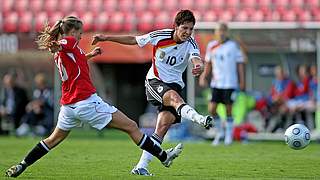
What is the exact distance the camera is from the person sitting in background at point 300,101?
879 inches

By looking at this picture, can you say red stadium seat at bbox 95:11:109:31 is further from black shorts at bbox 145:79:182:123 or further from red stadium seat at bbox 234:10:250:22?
black shorts at bbox 145:79:182:123

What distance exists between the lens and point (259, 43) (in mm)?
22719

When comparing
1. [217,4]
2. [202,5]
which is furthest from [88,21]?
[217,4]

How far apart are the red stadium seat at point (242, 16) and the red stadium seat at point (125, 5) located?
363 cm

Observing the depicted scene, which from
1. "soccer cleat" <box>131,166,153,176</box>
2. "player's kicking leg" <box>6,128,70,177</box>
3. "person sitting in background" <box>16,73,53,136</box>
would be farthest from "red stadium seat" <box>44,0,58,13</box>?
"player's kicking leg" <box>6,128,70,177</box>

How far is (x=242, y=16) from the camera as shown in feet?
88.9

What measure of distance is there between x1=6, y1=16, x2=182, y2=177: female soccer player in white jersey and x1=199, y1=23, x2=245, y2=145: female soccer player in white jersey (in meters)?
8.24

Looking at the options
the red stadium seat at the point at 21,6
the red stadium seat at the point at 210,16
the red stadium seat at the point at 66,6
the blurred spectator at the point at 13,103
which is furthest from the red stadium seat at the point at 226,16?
the red stadium seat at the point at 21,6

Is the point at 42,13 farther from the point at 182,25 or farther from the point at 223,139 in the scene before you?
the point at 182,25

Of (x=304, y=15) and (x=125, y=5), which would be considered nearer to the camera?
(x=304, y=15)

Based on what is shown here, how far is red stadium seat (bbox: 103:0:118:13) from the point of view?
28.8m

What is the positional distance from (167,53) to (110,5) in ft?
59.9

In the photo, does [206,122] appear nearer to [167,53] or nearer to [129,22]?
[167,53]

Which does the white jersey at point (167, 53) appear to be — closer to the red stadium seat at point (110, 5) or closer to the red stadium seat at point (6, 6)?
the red stadium seat at point (110, 5)
